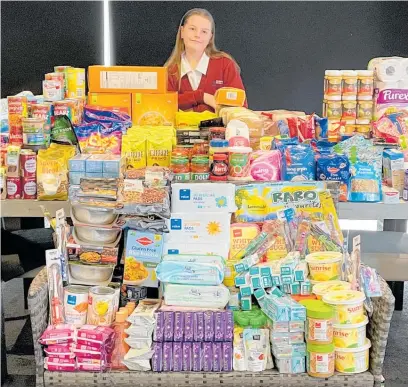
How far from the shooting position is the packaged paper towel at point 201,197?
323 centimetres

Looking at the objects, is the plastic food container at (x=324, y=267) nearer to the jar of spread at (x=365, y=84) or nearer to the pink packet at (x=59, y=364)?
the pink packet at (x=59, y=364)

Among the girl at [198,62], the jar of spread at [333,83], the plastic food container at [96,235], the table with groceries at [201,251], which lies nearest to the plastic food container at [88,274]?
the table with groceries at [201,251]

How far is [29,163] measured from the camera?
3.68m

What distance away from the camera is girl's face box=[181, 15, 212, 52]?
6254 millimetres

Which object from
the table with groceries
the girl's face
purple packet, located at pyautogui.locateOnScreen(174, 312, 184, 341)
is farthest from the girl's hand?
purple packet, located at pyautogui.locateOnScreen(174, 312, 184, 341)

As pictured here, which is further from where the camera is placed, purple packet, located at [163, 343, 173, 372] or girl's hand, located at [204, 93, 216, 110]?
girl's hand, located at [204, 93, 216, 110]

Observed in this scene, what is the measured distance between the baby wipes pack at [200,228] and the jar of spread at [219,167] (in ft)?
0.89

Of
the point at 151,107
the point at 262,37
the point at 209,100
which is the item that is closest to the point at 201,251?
the point at 151,107

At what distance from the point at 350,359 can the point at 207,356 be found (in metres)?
0.54

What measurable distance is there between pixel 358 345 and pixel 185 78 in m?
3.91

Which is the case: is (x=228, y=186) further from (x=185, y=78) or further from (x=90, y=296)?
(x=185, y=78)

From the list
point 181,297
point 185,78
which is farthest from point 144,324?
point 185,78

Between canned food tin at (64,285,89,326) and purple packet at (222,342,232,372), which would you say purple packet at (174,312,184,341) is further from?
canned food tin at (64,285,89,326)

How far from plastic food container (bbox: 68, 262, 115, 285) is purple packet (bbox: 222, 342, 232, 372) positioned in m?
0.61
